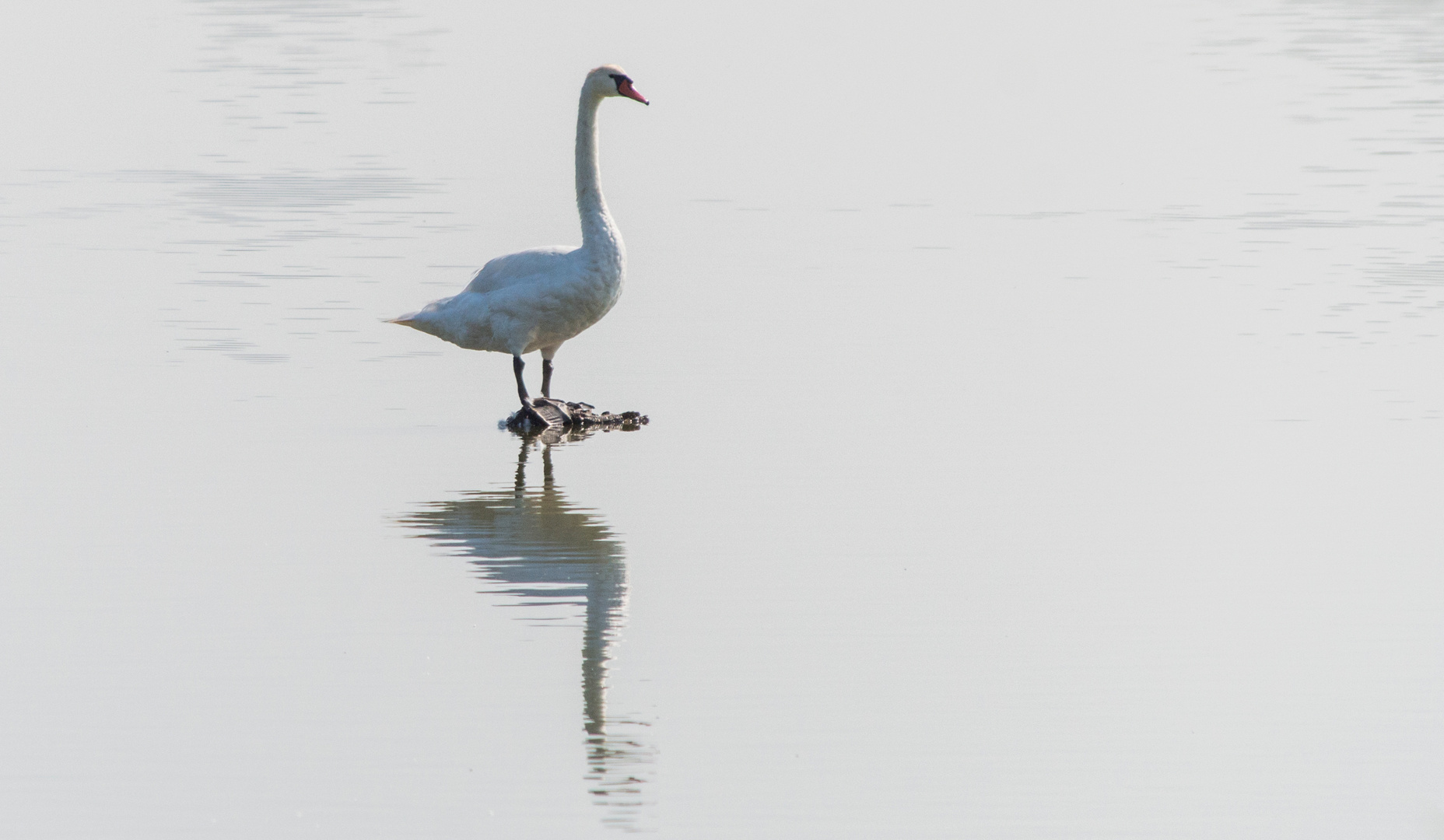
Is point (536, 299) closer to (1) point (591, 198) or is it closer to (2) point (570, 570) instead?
(1) point (591, 198)

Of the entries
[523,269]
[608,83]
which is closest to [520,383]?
[523,269]

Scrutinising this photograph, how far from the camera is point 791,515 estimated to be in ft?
30.9

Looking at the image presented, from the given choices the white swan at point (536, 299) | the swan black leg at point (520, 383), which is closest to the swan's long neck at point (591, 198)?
the white swan at point (536, 299)

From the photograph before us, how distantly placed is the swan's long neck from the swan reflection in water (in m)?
1.54

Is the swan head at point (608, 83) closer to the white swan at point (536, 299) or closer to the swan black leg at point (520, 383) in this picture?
the white swan at point (536, 299)

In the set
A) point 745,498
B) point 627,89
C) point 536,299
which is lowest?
point 745,498

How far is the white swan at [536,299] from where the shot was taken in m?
11.7

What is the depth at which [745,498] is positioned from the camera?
32.0ft

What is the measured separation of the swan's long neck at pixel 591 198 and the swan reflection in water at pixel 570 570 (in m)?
1.54

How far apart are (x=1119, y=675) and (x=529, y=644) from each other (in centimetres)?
211

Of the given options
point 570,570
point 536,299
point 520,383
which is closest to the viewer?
point 570,570

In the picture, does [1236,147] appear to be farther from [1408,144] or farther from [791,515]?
[791,515]

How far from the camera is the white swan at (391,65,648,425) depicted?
11.7m

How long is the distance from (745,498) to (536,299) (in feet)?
8.21
